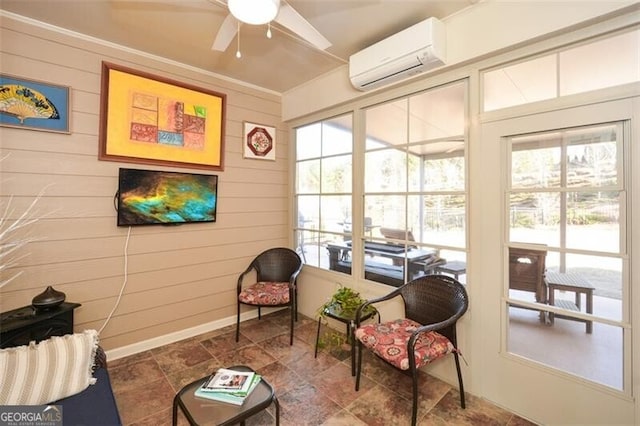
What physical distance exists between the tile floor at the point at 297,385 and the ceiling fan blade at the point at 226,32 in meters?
2.45

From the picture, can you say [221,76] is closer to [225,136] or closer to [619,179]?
[225,136]

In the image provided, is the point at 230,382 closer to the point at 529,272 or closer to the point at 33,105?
the point at 529,272

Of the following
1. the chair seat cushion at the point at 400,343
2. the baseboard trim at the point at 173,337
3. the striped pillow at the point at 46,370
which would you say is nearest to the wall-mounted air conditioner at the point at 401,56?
the chair seat cushion at the point at 400,343

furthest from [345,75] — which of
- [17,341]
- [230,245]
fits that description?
[17,341]

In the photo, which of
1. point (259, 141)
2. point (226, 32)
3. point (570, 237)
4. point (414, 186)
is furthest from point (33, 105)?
point (570, 237)

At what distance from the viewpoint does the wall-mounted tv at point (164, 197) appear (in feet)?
8.22

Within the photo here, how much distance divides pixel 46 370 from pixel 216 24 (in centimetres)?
245

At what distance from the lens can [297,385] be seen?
2.16m

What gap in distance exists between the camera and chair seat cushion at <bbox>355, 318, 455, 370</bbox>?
1774mm

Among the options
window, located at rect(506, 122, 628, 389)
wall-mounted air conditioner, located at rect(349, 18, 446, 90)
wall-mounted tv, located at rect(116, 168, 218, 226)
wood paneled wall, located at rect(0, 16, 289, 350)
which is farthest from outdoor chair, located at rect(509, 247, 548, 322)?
wall-mounted tv, located at rect(116, 168, 218, 226)

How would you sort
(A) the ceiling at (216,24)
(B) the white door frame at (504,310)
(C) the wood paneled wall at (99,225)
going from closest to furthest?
(B) the white door frame at (504,310), (A) the ceiling at (216,24), (C) the wood paneled wall at (99,225)

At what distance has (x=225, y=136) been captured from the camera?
310cm

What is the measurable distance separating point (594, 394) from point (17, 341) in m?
3.57

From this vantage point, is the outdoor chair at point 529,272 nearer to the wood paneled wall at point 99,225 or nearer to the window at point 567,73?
the window at point 567,73
